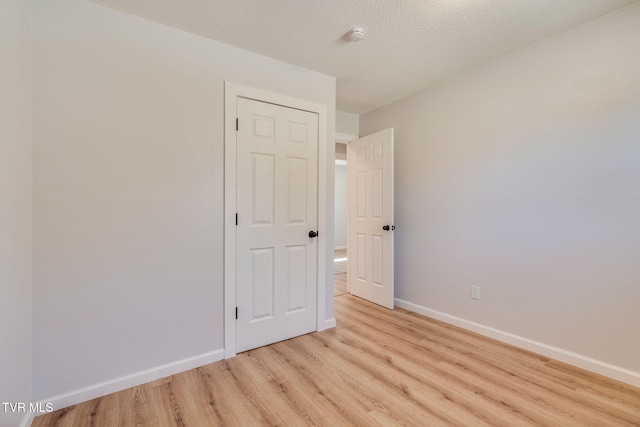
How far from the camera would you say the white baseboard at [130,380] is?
166 centimetres

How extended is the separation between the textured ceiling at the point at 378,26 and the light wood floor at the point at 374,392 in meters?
2.42

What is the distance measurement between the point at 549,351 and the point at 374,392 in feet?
4.82

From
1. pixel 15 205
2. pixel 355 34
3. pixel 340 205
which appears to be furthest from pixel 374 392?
pixel 340 205

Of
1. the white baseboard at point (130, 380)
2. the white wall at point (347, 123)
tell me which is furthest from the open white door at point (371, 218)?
the white baseboard at point (130, 380)

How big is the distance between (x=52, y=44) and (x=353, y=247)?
3209 millimetres

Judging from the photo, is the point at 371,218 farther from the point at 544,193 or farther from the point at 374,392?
the point at 374,392

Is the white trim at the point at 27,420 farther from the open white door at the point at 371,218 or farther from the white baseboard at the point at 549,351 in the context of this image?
the white baseboard at the point at 549,351

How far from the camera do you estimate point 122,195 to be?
183cm

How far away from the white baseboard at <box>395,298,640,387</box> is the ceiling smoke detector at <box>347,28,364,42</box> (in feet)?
8.67

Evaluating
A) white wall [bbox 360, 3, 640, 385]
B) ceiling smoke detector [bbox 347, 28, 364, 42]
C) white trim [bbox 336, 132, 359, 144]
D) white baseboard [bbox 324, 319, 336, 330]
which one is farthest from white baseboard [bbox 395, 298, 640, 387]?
ceiling smoke detector [bbox 347, 28, 364, 42]

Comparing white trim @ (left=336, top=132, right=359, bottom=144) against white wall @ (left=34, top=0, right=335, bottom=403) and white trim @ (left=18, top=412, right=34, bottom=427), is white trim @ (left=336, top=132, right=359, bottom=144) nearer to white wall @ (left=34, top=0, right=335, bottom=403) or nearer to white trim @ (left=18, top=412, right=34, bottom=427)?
white wall @ (left=34, top=0, right=335, bottom=403)

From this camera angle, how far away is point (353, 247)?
12.2 ft

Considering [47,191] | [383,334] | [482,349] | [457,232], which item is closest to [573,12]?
[457,232]

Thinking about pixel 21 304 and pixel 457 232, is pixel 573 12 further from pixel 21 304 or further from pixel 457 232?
pixel 21 304
